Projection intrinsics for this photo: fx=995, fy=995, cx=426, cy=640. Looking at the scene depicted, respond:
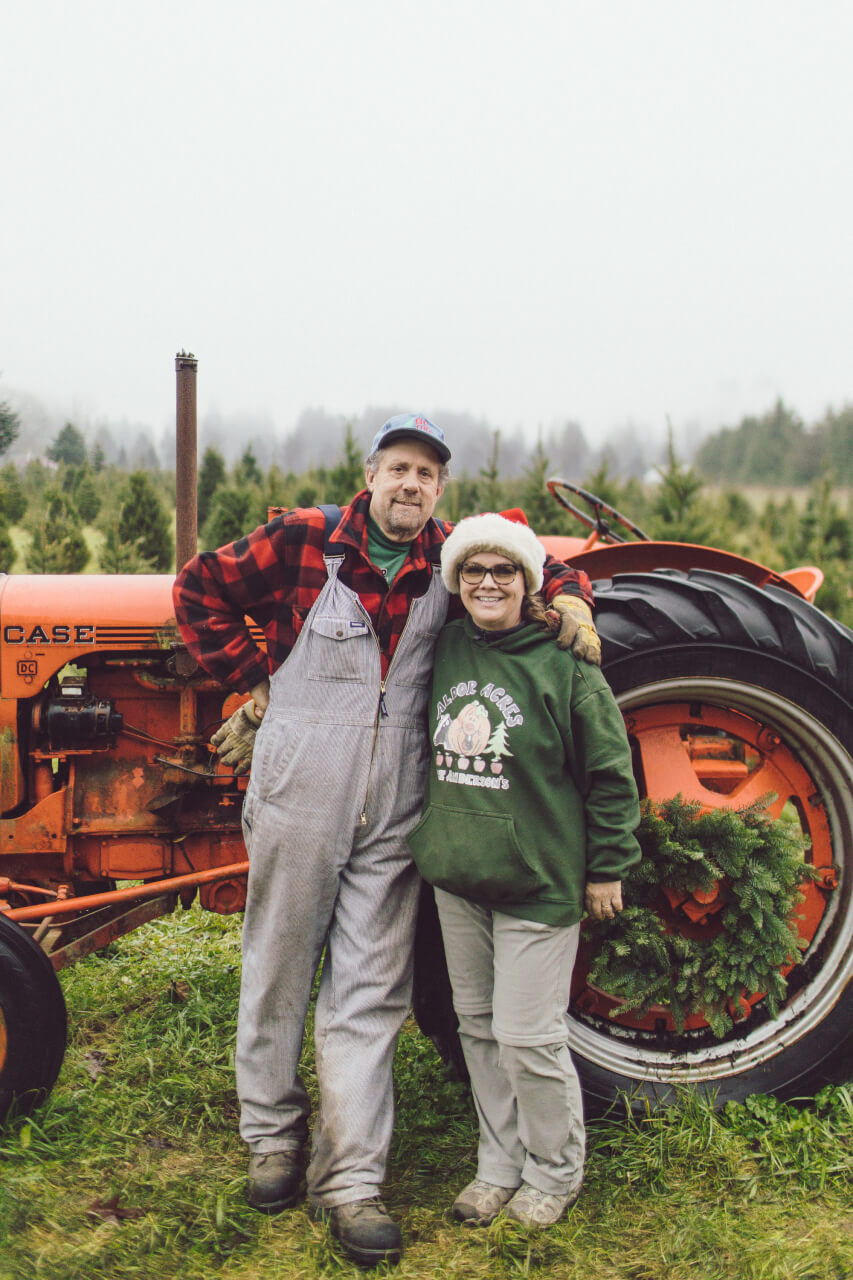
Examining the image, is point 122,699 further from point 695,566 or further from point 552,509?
point 552,509

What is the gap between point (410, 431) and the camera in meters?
2.33

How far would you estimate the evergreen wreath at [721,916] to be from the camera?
2543 mm

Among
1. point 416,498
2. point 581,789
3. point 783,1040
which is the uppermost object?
point 416,498

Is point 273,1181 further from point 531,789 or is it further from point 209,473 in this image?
point 209,473

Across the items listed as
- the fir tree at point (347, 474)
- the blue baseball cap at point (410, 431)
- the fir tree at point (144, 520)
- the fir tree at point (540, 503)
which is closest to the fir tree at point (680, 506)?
the fir tree at point (540, 503)

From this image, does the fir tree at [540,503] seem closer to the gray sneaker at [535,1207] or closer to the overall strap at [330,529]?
the overall strap at [330,529]

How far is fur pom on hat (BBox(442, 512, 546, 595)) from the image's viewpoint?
2.20 metres

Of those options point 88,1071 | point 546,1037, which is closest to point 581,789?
point 546,1037

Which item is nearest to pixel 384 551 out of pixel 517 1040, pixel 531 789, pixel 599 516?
pixel 531 789

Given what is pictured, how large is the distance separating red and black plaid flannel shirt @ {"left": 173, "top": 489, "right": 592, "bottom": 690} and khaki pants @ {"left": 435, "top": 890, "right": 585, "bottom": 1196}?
2.23ft

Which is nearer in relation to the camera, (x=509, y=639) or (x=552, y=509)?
(x=509, y=639)

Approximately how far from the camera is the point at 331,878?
92.0 inches

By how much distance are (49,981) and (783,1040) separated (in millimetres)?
1950

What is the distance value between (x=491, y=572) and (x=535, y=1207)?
4.72 ft
